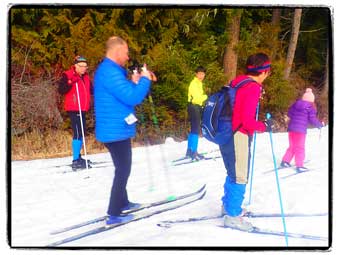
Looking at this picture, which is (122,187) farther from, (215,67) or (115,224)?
(215,67)

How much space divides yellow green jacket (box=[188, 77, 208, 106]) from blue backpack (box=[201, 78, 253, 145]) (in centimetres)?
233

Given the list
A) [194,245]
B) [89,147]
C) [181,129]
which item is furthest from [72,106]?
[194,245]

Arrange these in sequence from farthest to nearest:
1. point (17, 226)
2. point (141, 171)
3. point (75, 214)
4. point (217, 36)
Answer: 1. point (217, 36)
2. point (141, 171)
3. point (75, 214)
4. point (17, 226)

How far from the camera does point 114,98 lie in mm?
3373

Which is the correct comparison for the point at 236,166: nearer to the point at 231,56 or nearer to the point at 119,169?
the point at 119,169

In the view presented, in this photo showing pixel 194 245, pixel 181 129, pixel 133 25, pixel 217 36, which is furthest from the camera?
pixel 181 129

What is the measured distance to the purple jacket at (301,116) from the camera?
5.29 meters

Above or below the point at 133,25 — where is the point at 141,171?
below

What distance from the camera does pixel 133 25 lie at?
551cm

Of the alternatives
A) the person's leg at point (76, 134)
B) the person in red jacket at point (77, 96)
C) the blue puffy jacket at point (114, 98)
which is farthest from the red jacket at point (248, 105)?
the person's leg at point (76, 134)

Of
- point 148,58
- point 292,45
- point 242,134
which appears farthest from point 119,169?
point 292,45

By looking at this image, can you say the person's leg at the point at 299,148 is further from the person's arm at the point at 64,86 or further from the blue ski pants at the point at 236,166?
the person's arm at the point at 64,86

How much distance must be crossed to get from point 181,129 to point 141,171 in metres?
1.59

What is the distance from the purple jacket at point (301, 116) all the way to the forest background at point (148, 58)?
0.15m
